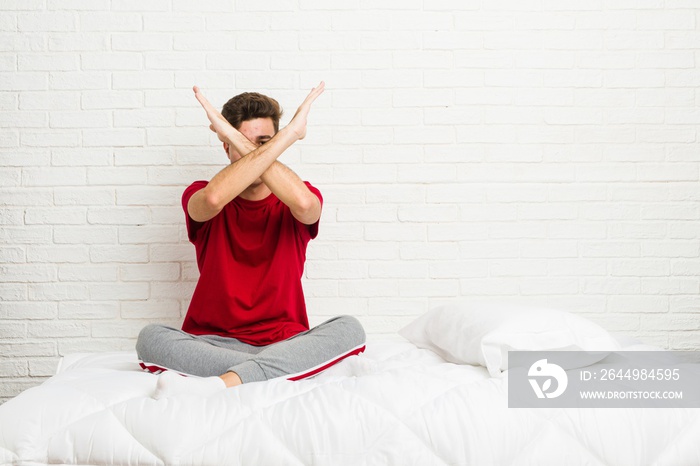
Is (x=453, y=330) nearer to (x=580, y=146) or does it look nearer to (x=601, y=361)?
(x=601, y=361)

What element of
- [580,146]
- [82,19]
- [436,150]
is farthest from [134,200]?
[580,146]

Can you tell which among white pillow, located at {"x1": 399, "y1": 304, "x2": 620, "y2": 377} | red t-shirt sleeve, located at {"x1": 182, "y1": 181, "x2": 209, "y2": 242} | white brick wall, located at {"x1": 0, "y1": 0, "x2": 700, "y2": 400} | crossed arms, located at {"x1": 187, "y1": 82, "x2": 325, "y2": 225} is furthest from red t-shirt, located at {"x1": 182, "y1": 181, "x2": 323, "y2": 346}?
white pillow, located at {"x1": 399, "y1": 304, "x2": 620, "y2": 377}

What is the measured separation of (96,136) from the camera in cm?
288

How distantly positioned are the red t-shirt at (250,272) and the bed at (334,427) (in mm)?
609

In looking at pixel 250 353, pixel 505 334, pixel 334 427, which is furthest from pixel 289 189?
pixel 334 427

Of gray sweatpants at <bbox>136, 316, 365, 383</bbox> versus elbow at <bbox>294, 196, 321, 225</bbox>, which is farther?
elbow at <bbox>294, 196, 321, 225</bbox>

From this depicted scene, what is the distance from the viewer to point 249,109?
2.51 metres

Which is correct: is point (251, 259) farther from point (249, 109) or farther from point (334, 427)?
point (334, 427)

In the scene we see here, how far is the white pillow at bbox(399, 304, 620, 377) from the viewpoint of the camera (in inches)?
74.7

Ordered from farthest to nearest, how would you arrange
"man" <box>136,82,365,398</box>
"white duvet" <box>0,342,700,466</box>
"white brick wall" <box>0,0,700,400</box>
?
1. "white brick wall" <box>0,0,700,400</box>
2. "man" <box>136,82,365,398</box>
3. "white duvet" <box>0,342,700,466</box>

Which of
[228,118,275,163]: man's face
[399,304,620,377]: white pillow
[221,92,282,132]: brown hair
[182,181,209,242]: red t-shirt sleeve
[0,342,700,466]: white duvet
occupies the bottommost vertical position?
[0,342,700,466]: white duvet

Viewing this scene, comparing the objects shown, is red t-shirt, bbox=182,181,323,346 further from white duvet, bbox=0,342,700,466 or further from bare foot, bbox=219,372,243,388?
white duvet, bbox=0,342,700,466

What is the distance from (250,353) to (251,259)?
1.32 ft

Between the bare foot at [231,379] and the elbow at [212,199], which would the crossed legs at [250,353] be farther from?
the elbow at [212,199]
